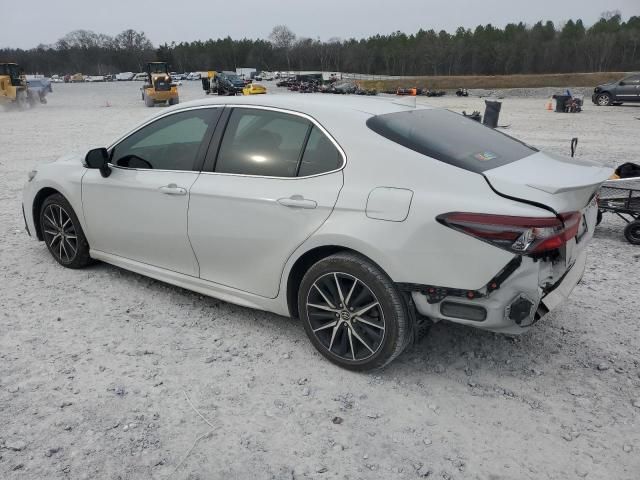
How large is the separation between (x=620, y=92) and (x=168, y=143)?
28.4 metres

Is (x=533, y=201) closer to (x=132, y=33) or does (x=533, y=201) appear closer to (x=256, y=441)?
(x=256, y=441)

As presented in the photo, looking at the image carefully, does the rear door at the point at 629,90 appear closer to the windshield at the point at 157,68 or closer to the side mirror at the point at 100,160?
the windshield at the point at 157,68

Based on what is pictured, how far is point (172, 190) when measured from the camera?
3783 mm

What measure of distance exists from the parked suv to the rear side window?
1096 inches

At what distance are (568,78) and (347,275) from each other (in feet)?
208

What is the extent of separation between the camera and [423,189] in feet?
9.29

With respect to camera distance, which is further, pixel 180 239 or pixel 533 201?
pixel 180 239

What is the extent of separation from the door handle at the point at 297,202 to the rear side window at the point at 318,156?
0.54ft

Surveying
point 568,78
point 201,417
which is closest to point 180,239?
point 201,417

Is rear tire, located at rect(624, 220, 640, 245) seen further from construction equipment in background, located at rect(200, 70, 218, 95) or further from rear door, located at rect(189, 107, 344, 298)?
construction equipment in background, located at rect(200, 70, 218, 95)

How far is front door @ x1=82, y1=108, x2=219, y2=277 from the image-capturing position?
381cm

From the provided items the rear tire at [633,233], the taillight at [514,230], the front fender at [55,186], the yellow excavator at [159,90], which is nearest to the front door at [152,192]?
the front fender at [55,186]

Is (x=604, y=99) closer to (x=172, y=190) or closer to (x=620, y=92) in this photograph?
(x=620, y=92)

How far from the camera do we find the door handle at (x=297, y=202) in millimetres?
3150
